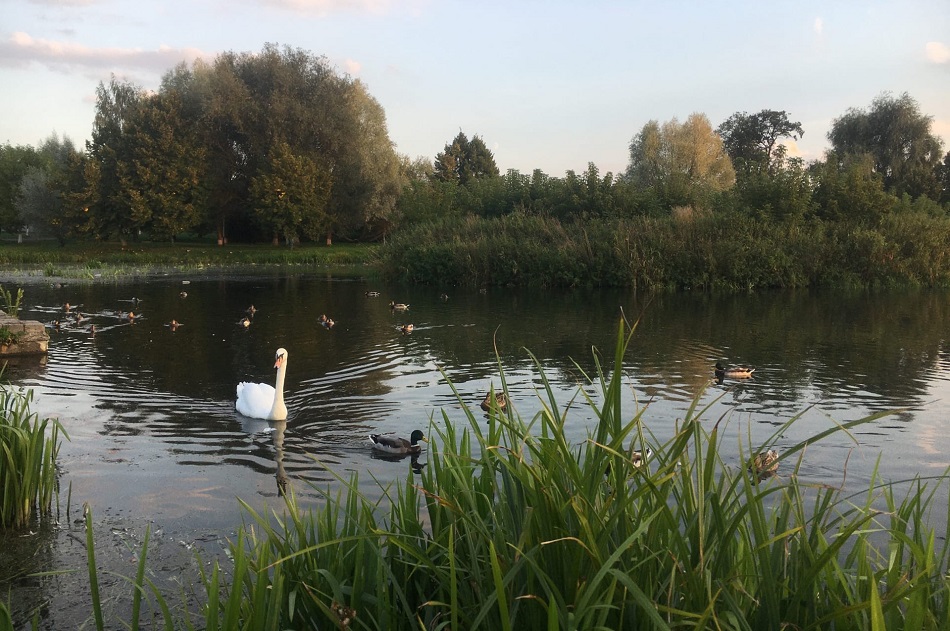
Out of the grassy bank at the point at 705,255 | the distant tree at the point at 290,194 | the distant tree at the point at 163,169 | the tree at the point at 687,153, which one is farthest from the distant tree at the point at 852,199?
the distant tree at the point at 163,169

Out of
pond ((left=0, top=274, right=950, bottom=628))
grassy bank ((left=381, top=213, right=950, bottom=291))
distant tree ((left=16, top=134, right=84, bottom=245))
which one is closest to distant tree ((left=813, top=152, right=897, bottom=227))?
grassy bank ((left=381, top=213, right=950, bottom=291))

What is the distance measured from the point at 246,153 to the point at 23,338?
51308mm

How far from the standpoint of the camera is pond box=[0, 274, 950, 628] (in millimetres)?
6930

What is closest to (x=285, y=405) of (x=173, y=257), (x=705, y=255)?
(x=705, y=255)

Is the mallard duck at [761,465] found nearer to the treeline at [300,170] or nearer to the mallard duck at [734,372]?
the mallard duck at [734,372]

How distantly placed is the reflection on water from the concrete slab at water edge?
43 centimetres

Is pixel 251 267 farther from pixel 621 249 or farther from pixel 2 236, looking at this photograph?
pixel 2 236

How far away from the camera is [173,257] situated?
52.3m

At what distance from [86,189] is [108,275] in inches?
853

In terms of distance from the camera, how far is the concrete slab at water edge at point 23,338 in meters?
14.2

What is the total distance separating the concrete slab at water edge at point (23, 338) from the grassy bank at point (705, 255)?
2031 centimetres

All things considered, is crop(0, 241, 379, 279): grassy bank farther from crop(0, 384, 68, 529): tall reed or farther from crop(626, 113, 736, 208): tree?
crop(0, 384, 68, 529): tall reed

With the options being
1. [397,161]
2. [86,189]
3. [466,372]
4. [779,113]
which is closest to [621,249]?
[466,372]

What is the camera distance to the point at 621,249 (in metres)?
31.2
